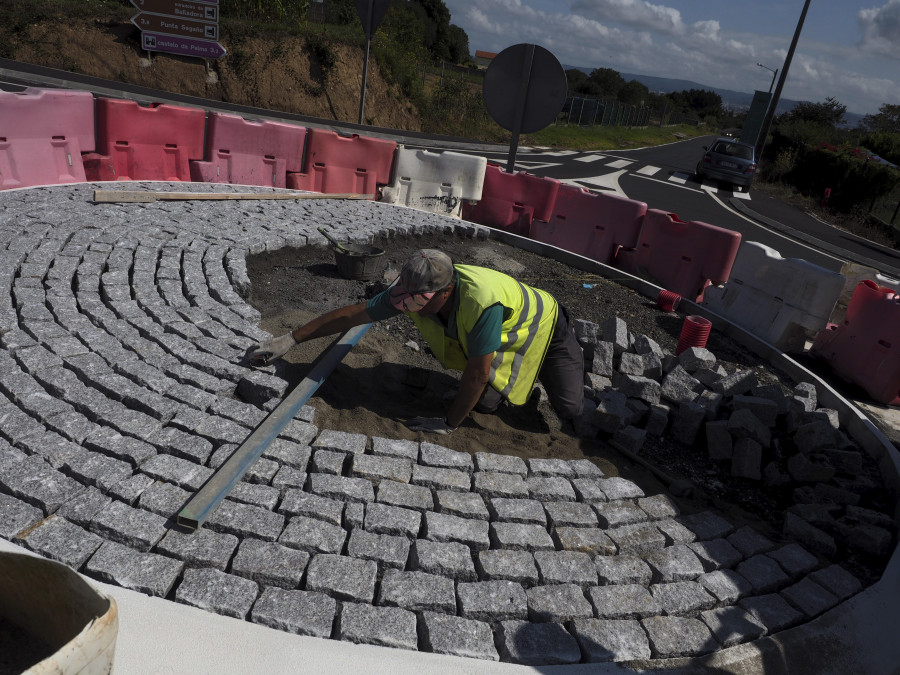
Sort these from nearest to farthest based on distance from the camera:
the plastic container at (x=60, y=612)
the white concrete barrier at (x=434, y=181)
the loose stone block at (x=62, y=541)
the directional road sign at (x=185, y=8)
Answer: the plastic container at (x=60, y=612) → the loose stone block at (x=62, y=541) → the white concrete barrier at (x=434, y=181) → the directional road sign at (x=185, y=8)

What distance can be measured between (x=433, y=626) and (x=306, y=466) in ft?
3.69

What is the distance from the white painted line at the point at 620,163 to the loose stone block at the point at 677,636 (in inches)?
785

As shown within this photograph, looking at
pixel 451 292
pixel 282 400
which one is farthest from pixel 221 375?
pixel 451 292

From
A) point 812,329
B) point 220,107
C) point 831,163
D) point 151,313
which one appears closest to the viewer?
point 151,313

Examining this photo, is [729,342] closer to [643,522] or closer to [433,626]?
[643,522]

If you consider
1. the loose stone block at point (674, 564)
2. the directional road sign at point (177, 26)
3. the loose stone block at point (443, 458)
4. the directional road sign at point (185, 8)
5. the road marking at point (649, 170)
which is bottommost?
the loose stone block at point (674, 564)

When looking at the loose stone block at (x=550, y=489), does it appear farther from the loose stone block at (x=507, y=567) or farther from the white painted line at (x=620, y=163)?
the white painted line at (x=620, y=163)

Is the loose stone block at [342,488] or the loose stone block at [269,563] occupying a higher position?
the loose stone block at [342,488]

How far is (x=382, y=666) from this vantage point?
8.10 ft

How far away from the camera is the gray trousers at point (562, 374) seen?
4.41 meters

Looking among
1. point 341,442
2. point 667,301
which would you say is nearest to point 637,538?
point 341,442

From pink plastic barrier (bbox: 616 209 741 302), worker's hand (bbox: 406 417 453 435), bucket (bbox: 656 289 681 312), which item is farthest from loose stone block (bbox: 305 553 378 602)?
pink plastic barrier (bbox: 616 209 741 302)

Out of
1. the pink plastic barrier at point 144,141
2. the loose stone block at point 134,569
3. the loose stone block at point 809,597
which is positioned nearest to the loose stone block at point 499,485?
the loose stone block at point 809,597

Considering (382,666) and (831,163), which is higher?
(831,163)
